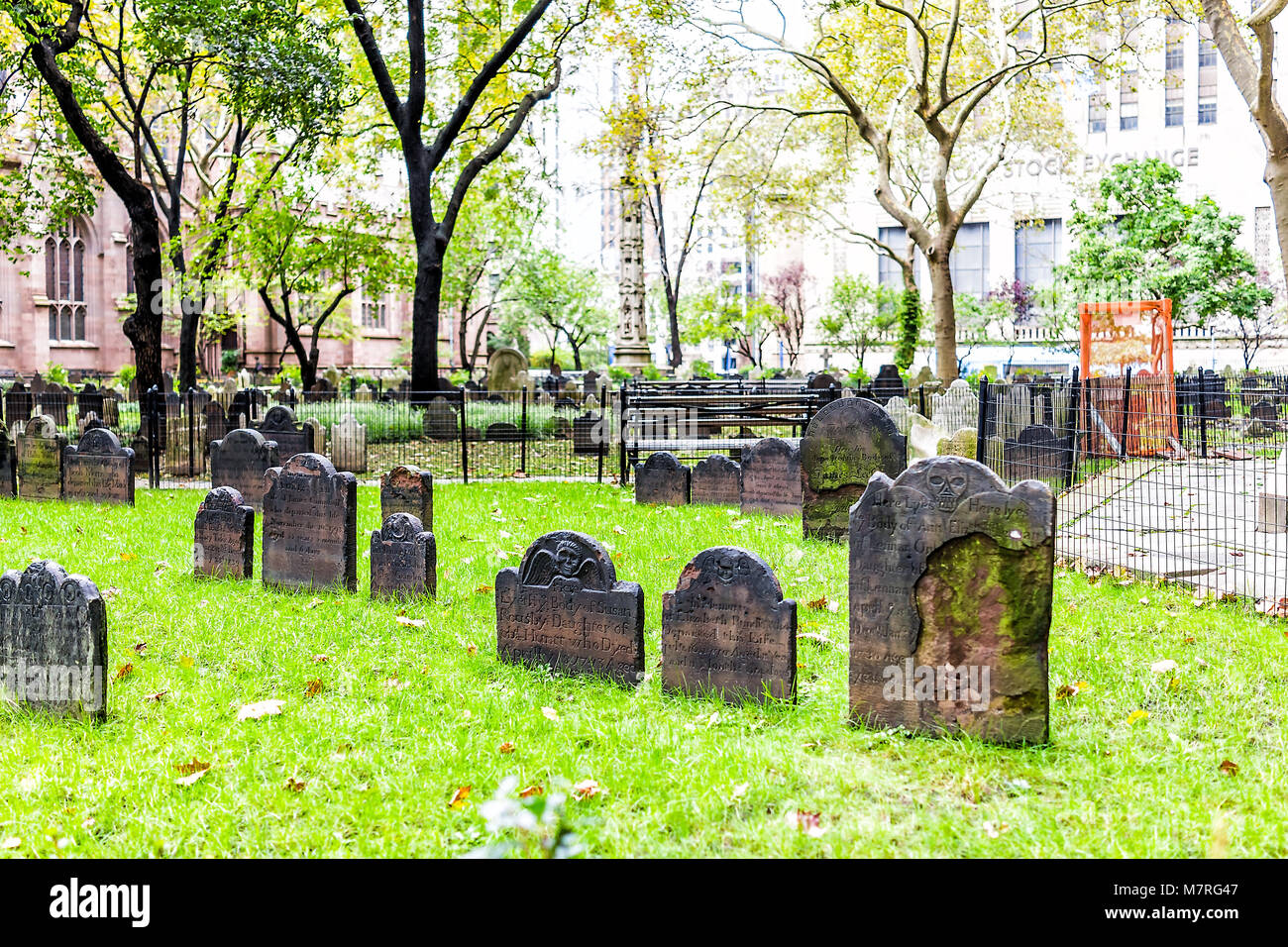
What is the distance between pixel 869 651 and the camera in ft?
15.5

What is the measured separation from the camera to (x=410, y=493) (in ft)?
30.0

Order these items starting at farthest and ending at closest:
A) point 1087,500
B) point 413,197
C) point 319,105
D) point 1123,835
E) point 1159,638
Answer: point 413,197
point 319,105
point 1087,500
point 1159,638
point 1123,835

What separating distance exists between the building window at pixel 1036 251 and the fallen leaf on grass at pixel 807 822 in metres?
54.8

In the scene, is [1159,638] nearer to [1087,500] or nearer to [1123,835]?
[1123,835]

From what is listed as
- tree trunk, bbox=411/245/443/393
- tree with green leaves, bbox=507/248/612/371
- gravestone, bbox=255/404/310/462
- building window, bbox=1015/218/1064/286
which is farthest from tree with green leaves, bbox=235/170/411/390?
building window, bbox=1015/218/1064/286

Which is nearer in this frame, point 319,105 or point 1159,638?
point 1159,638

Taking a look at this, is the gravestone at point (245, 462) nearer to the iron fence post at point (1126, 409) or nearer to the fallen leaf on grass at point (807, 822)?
the fallen leaf on grass at point (807, 822)

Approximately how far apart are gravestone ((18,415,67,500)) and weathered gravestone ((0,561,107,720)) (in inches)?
322

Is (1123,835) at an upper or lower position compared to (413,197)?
lower

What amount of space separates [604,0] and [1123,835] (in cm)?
1871
